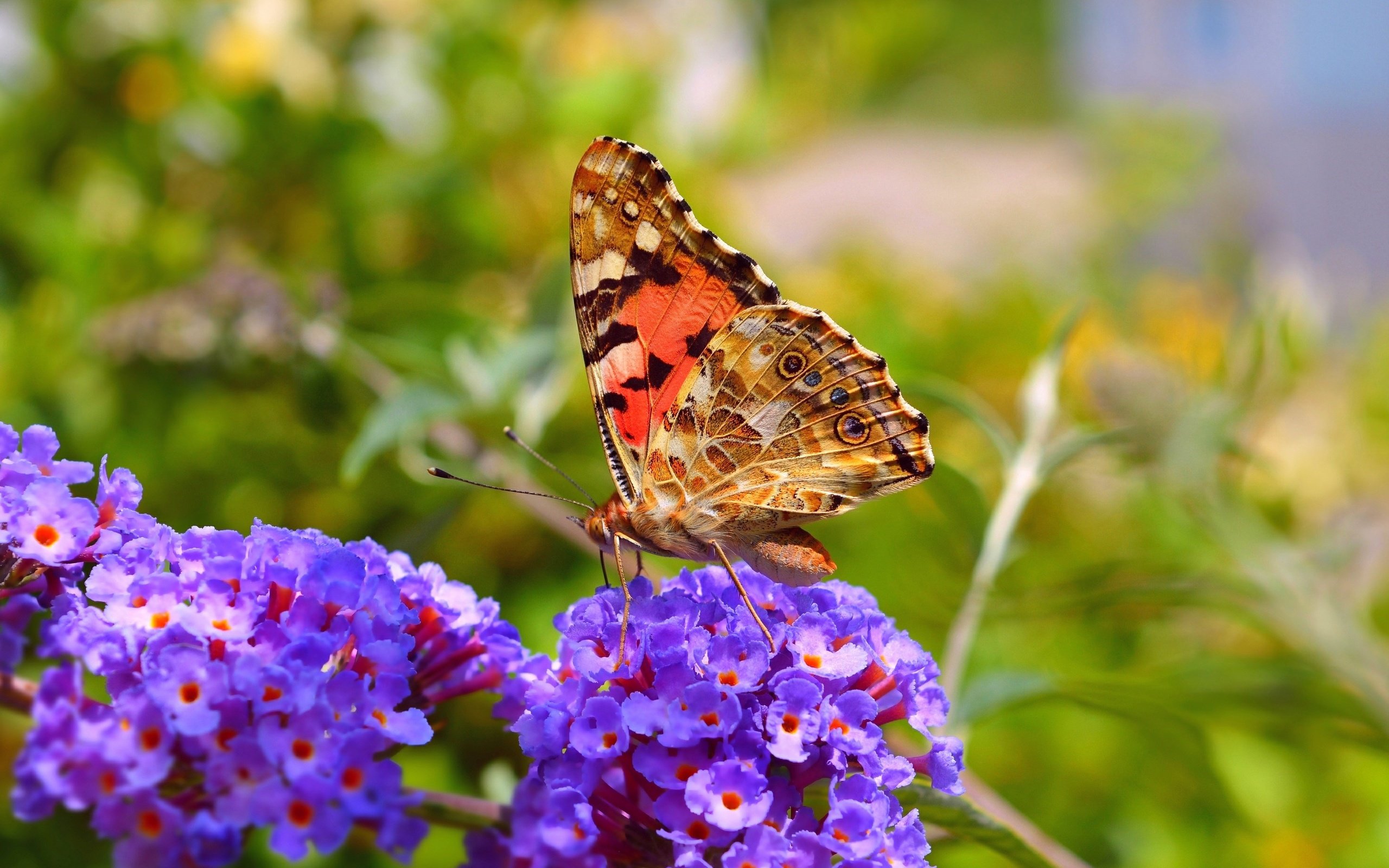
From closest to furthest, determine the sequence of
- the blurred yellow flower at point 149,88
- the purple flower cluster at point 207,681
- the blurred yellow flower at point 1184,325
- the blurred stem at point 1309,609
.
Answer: the purple flower cluster at point 207,681 → the blurred stem at point 1309,609 → the blurred yellow flower at point 1184,325 → the blurred yellow flower at point 149,88

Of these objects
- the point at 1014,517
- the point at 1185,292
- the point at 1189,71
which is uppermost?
the point at 1189,71

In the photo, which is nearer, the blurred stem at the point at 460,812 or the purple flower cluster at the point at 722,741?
the purple flower cluster at the point at 722,741

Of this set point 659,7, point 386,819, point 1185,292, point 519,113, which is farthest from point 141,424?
point 659,7

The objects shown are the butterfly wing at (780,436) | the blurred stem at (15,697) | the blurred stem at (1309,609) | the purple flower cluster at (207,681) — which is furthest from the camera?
the blurred stem at (1309,609)

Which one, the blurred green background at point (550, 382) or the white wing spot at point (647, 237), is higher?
the blurred green background at point (550, 382)

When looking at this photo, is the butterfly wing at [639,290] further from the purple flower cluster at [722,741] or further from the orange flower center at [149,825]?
the orange flower center at [149,825]

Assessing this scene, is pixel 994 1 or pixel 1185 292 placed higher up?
pixel 994 1

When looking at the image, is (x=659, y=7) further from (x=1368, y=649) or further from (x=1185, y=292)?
(x=1368, y=649)

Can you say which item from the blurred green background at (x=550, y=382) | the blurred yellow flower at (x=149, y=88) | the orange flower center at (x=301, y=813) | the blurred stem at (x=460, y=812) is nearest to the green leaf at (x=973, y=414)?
the blurred green background at (x=550, y=382)
